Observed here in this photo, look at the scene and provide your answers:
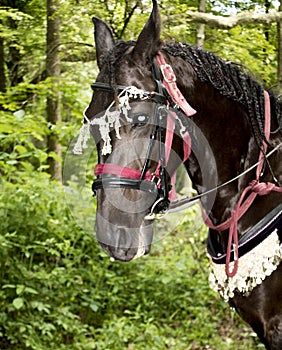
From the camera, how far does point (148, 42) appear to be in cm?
217

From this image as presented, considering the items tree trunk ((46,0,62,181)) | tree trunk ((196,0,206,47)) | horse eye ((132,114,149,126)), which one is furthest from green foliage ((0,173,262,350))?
horse eye ((132,114,149,126))

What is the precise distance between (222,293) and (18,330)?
271 cm

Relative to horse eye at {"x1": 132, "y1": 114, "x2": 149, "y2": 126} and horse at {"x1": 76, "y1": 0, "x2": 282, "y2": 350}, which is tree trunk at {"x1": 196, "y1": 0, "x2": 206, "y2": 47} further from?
horse eye at {"x1": 132, "y1": 114, "x2": 149, "y2": 126}

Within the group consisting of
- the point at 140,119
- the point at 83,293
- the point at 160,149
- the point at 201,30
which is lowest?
the point at 83,293

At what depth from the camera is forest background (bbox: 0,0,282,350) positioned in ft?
16.3

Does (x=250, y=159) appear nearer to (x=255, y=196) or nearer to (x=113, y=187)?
(x=255, y=196)

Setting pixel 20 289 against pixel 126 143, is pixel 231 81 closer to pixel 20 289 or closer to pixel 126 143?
pixel 126 143

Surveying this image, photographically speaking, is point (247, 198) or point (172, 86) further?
point (247, 198)

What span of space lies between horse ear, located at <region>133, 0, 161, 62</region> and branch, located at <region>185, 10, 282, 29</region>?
10.9 ft

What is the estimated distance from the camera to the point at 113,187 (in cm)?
210

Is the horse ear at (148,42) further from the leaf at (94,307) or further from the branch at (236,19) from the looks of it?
the leaf at (94,307)

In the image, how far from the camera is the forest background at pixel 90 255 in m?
4.98

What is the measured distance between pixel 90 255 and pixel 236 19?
285 centimetres

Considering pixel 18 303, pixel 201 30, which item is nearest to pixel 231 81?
pixel 18 303
